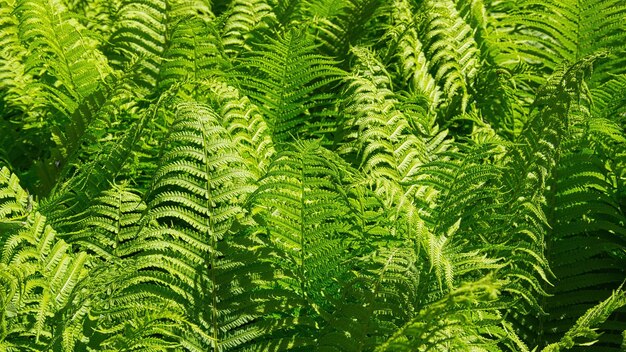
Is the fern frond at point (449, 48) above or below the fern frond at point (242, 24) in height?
below

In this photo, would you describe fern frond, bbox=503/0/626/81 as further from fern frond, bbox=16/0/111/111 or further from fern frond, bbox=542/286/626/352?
fern frond, bbox=16/0/111/111

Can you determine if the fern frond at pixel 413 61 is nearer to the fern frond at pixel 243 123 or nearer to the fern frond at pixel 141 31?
the fern frond at pixel 243 123

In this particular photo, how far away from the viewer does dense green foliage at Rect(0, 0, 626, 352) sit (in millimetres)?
1788

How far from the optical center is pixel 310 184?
1.90 meters

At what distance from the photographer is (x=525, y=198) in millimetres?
2074

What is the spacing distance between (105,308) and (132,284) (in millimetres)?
76

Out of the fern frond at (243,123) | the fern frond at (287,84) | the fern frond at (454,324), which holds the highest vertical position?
the fern frond at (287,84)

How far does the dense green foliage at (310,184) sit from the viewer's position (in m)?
1.79

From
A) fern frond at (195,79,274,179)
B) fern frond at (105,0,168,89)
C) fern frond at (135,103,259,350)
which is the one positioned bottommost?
fern frond at (135,103,259,350)

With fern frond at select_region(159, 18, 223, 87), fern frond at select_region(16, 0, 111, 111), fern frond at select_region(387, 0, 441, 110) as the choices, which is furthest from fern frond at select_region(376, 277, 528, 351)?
fern frond at select_region(16, 0, 111, 111)

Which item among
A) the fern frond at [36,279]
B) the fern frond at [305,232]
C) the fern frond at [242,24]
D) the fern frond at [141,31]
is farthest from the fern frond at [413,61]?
the fern frond at [36,279]

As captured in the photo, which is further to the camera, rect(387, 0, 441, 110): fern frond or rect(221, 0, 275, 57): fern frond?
rect(221, 0, 275, 57): fern frond

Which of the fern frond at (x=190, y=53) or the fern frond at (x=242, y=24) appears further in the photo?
the fern frond at (x=242, y=24)

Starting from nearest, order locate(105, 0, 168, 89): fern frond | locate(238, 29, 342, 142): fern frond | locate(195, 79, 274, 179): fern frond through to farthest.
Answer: locate(195, 79, 274, 179): fern frond, locate(238, 29, 342, 142): fern frond, locate(105, 0, 168, 89): fern frond
